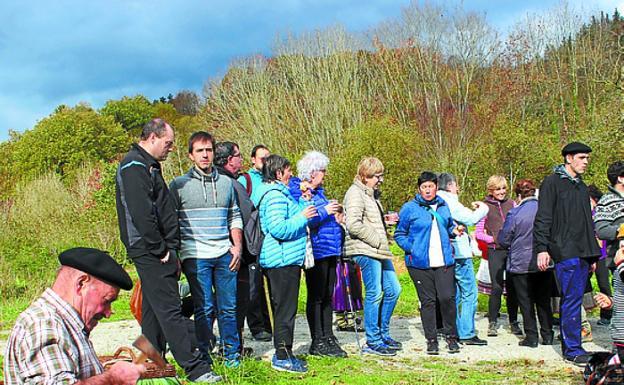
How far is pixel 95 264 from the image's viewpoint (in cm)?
308

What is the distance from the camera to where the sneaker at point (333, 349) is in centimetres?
730

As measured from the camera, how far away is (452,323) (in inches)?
313

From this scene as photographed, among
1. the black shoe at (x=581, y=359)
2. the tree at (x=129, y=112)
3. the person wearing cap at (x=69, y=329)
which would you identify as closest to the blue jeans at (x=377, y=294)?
the black shoe at (x=581, y=359)

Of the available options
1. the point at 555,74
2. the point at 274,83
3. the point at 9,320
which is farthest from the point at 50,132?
the point at 9,320

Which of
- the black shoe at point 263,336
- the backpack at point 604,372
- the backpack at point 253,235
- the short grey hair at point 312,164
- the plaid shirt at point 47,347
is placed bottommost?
the black shoe at point 263,336

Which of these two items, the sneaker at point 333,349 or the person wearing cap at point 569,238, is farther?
the sneaker at point 333,349

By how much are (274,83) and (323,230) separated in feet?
89.0

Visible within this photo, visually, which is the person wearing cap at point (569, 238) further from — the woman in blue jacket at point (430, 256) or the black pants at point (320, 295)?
the black pants at point (320, 295)

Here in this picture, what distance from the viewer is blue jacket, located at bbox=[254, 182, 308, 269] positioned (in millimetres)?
6641

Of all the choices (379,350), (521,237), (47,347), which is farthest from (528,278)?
(47,347)

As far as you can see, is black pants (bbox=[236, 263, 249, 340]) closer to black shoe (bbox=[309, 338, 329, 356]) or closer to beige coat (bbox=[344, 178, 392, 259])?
black shoe (bbox=[309, 338, 329, 356])

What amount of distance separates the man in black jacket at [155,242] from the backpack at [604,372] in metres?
3.07

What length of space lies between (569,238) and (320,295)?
2.75 meters

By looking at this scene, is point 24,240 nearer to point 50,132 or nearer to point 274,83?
point 274,83
